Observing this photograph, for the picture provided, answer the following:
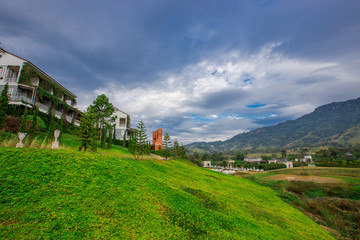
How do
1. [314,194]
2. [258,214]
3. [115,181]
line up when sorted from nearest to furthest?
[115,181] → [258,214] → [314,194]

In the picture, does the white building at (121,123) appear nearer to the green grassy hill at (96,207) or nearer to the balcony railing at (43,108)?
the balcony railing at (43,108)

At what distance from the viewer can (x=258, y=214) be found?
7.61m

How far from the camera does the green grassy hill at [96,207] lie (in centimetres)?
340

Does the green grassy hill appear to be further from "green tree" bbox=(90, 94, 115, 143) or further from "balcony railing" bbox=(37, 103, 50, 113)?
"green tree" bbox=(90, 94, 115, 143)

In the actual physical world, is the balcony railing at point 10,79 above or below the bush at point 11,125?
above

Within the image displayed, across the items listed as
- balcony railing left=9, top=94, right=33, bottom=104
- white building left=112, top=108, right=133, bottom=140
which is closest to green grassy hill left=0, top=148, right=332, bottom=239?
balcony railing left=9, top=94, right=33, bottom=104

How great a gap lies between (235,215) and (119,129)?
4592 cm

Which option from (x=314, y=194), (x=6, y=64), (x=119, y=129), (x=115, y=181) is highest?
(x=6, y=64)

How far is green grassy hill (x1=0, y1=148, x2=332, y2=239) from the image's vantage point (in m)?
3.40

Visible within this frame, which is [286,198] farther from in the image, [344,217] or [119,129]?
[119,129]

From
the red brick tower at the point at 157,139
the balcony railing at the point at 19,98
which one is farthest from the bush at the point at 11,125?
the red brick tower at the point at 157,139

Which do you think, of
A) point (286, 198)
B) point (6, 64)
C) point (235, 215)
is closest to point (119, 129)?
point (6, 64)

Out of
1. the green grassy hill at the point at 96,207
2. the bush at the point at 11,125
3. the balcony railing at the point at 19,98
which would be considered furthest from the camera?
the balcony railing at the point at 19,98

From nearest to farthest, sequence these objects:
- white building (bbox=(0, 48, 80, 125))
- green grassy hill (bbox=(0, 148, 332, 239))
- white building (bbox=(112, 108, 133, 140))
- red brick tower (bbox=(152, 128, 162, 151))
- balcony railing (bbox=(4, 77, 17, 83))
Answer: green grassy hill (bbox=(0, 148, 332, 239)) → white building (bbox=(0, 48, 80, 125)) → balcony railing (bbox=(4, 77, 17, 83)) → red brick tower (bbox=(152, 128, 162, 151)) → white building (bbox=(112, 108, 133, 140))
